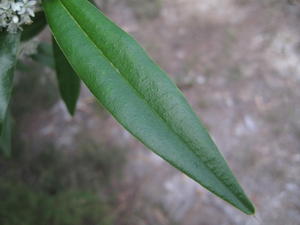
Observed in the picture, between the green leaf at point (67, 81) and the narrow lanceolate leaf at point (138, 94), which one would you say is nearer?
the narrow lanceolate leaf at point (138, 94)

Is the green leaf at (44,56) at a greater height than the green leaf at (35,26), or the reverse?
the green leaf at (35,26)

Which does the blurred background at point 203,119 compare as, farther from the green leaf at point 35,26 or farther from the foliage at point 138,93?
the foliage at point 138,93

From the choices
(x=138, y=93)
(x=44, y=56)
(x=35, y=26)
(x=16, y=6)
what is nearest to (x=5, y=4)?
(x=16, y=6)

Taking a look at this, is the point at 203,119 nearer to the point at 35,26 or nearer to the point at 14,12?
the point at 35,26

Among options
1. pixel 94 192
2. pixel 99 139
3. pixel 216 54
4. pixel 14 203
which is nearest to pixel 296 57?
pixel 216 54

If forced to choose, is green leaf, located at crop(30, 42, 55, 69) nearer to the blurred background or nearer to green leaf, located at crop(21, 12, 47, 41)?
green leaf, located at crop(21, 12, 47, 41)

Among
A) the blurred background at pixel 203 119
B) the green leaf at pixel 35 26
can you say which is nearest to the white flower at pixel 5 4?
the green leaf at pixel 35 26
